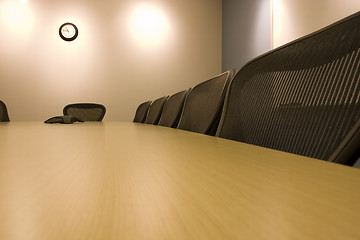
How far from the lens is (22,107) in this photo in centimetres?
406

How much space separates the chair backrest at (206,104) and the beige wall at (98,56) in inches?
126

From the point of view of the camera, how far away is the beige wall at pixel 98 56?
4.08 m

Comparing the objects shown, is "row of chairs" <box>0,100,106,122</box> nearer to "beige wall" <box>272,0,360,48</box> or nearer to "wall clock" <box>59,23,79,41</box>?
"wall clock" <box>59,23,79,41</box>

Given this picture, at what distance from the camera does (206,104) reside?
1.11 metres

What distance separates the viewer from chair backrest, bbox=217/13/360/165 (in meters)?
0.47

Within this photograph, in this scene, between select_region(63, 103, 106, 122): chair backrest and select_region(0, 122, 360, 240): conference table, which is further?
select_region(63, 103, 106, 122): chair backrest

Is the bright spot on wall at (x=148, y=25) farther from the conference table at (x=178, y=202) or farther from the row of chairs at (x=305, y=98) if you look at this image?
the conference table at (x=178, y=202)

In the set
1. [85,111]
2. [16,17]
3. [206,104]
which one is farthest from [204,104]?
[16,17]

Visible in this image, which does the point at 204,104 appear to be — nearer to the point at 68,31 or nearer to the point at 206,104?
the point at 206,104

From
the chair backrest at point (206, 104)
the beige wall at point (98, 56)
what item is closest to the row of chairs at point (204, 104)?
the chair backrest at point (206, 104)

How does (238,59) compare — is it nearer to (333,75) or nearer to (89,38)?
(89,38)

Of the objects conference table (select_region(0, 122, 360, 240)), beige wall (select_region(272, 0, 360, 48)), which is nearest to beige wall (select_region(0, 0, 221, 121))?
beige wall (select_region(272, 0, 360, 48))

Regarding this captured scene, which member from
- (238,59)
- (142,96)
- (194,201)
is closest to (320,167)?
(194,201)

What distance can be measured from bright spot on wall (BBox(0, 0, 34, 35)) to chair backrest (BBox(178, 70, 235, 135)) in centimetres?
377
